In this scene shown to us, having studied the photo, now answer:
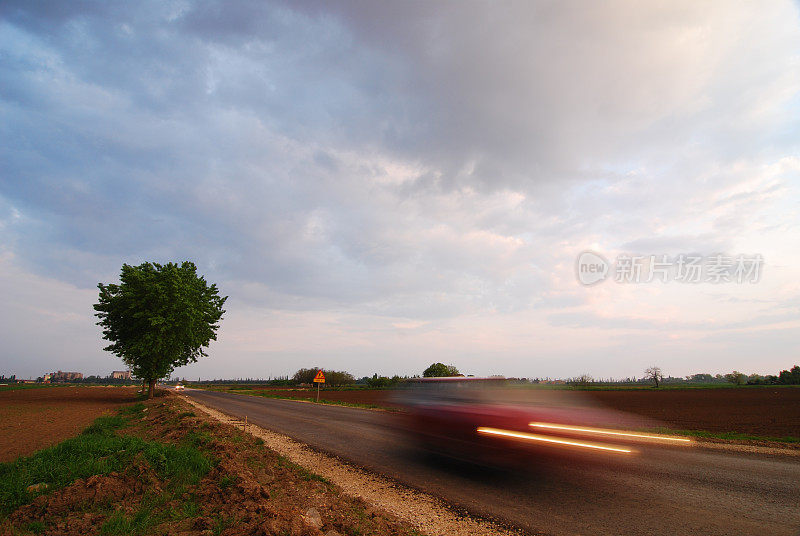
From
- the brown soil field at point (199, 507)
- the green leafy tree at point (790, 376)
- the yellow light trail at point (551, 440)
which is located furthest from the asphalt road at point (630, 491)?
the green leafy tree at point (790, 376)

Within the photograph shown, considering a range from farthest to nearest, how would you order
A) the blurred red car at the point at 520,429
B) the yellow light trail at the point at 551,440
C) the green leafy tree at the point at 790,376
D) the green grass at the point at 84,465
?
1. the green leafy tree at the point at 790,376
2. the blurred red car at the point at 520,429
3. the yellow light trail at the point at 551,440
4. the green grass at the point at 84,465

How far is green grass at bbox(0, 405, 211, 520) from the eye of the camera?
644 centimetres

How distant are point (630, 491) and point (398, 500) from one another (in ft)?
14.4

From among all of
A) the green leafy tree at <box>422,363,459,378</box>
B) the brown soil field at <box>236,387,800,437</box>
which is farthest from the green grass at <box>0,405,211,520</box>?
the green leafy tree at <box>422,363,459,378</box>

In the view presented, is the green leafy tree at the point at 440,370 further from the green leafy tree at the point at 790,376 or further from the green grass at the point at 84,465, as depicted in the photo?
the green grass at the point at 84,465

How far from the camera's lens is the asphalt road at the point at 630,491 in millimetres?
5207

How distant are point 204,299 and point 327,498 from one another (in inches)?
1411

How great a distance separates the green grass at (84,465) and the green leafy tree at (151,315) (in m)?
23.8

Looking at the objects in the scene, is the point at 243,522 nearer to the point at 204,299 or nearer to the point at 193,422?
the point at 193,422

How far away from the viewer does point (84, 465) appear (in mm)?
7449

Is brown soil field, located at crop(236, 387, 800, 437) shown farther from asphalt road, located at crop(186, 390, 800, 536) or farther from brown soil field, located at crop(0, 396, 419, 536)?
brown soil field, located at crop(0, 396, 419, 536)

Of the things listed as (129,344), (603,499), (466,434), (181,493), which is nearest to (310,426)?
(466,434)

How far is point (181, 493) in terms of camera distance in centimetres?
633

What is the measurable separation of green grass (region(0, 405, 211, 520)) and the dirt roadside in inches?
115
